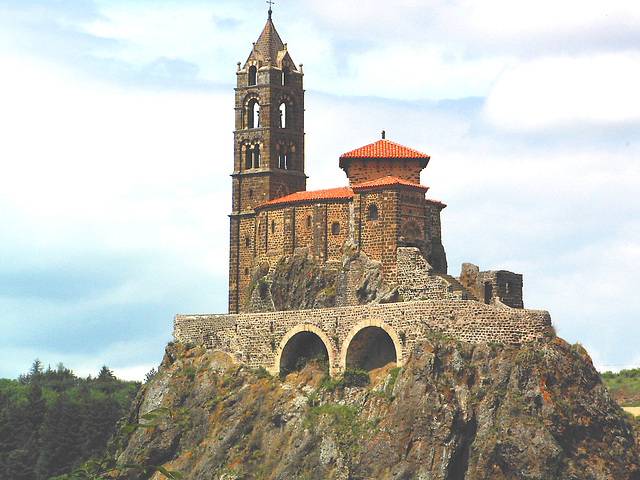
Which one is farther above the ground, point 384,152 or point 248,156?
point 248,156

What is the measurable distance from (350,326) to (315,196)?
13.5 meters

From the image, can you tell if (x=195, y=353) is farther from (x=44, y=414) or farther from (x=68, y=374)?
(x=68, y=374)

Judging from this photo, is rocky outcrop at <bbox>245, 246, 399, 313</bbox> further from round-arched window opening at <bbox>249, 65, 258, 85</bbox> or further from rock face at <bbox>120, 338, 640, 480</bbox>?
round-arched window opening at <bbox>249, 65, 258, 85</bbox>

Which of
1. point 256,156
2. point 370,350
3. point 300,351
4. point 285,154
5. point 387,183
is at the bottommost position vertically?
point 370,350

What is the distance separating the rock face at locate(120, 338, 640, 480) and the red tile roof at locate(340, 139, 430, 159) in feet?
52.6

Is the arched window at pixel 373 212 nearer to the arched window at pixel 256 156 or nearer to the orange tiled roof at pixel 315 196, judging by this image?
the orange tiled roof at pixel 315 196

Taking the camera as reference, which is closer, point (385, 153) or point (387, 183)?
point (387, 183)

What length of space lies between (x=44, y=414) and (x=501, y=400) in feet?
217

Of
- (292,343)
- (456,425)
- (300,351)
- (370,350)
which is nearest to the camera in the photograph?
(456,425)

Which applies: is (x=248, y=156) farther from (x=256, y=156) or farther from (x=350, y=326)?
(x=350, y=326)

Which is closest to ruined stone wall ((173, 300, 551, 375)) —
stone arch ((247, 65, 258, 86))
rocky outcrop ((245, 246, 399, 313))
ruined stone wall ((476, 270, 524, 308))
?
rocky outcrop ((245, 246, 399, 313))

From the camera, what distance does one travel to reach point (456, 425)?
51.9 m

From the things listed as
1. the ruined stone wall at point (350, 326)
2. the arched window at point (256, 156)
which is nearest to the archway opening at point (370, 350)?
the ruined stone wall at point (350, 326)

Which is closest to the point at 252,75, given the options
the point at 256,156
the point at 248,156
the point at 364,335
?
the point at 248,156
